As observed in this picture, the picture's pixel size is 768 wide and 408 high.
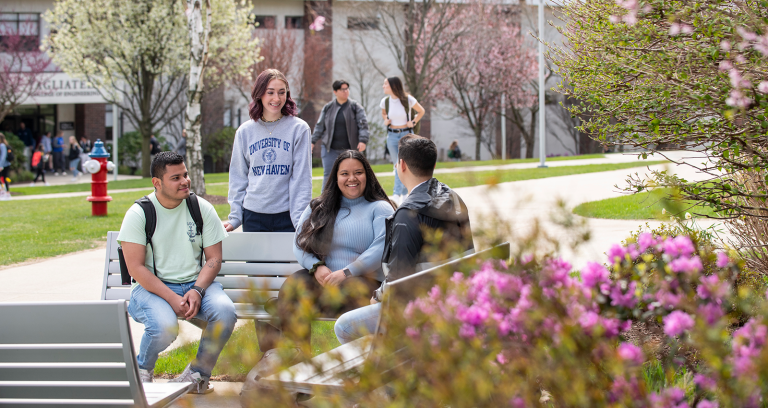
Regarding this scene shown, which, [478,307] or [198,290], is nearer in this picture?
[478,307]

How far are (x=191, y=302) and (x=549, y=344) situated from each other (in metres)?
2.59

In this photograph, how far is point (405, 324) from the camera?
1683 millimetres

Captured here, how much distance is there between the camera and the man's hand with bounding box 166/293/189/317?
3.84 metres

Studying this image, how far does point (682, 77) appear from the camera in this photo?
11.3 ft

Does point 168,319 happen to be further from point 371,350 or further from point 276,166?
point 371,350

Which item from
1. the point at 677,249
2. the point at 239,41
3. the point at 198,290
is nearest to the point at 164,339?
the point at 198,290

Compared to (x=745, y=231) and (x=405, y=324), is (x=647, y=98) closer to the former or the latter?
(x=745, y=231)

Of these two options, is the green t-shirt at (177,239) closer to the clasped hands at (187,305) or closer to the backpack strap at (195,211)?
the backpack strap at (195,211)

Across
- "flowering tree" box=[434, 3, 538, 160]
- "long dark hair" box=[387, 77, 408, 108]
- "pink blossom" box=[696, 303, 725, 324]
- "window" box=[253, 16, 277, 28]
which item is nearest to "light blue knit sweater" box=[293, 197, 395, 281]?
"pink blossom" box=[696, 303, 725, 324]

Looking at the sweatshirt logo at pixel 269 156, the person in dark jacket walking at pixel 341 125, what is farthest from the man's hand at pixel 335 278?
the person in dark jacket walking at pixel 341 125

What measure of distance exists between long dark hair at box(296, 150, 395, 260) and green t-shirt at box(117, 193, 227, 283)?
530 mm

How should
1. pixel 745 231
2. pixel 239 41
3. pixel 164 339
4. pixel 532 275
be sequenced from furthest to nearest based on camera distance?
pixel 239 41
pixel 745 231
pixel 164 339
pixel 532 275

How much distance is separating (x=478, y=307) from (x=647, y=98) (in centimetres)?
242

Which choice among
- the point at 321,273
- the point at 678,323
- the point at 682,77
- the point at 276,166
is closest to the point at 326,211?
the point at 321,273
